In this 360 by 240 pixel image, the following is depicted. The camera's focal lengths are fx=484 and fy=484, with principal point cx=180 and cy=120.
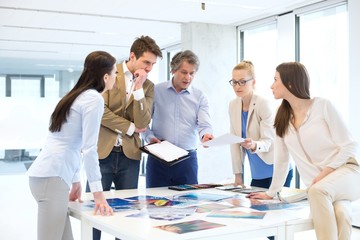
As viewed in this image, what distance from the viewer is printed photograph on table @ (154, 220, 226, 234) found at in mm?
1792

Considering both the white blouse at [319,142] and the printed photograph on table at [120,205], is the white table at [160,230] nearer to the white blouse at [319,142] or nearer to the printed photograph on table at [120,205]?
the printed photograph on table at [120,205]

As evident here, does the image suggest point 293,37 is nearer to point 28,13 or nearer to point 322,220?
point 28,13

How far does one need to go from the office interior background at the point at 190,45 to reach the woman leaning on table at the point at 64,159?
329cm

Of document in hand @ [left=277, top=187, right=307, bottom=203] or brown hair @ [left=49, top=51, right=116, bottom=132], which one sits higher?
brown hair @ [left=49, top=51, right=116, bottom=132]

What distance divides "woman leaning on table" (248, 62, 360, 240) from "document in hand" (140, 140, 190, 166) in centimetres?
53

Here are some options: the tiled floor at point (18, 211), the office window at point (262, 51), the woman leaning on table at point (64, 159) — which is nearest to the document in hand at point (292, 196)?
the woman leaning on table at point (64, 159)

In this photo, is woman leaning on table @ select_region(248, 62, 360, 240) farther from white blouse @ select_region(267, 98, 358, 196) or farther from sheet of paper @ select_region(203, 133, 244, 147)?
sheet of paper @ select_region(203, 133, 244, 147)

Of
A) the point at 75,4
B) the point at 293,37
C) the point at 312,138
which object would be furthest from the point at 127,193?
the point at 293,37

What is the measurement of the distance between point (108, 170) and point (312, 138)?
1.19 metres

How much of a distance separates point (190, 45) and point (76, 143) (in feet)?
15.8

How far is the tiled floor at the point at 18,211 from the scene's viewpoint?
4766 mm


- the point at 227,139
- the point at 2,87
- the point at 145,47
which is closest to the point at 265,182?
the point at 227,139

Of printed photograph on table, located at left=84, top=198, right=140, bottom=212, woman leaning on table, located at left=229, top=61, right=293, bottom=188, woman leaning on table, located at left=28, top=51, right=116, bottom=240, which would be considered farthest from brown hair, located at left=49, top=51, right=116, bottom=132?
woman leaning on table, located at left=229, top=61, right=293, bottom=188

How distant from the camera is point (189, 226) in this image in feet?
6.09
